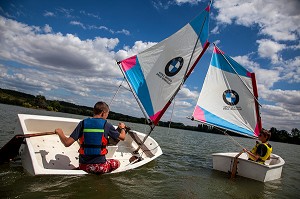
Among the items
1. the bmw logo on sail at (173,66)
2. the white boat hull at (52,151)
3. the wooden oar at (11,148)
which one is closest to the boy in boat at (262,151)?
the white boat hull at (52,151)

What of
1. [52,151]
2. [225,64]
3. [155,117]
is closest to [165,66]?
[155,117]

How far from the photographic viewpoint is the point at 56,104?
109 metres

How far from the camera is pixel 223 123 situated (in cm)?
976

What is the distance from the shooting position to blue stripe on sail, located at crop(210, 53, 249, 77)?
10.1 metres

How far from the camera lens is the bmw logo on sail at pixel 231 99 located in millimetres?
9977

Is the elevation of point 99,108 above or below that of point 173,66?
below

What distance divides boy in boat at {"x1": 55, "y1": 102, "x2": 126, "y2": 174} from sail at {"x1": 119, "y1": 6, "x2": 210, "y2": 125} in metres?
2.97

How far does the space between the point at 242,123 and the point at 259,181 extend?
237 centimetres

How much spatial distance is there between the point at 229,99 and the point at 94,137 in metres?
6.84

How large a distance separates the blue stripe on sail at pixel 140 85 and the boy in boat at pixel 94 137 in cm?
288

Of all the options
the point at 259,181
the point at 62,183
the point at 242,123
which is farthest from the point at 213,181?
the point at 62,183

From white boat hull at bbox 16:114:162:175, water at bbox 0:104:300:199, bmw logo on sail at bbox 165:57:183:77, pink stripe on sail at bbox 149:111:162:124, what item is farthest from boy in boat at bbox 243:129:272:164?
bmw logo on sail at bbox 165:57:183:77

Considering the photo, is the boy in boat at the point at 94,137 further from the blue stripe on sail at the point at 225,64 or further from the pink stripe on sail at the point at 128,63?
the blue stripe on sail at the point at 225,64

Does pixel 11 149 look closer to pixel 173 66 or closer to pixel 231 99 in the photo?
pixel 173 66
